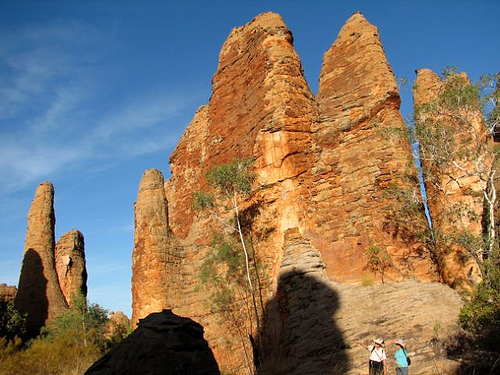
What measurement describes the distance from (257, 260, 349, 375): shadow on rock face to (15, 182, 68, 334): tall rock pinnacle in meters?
19.1

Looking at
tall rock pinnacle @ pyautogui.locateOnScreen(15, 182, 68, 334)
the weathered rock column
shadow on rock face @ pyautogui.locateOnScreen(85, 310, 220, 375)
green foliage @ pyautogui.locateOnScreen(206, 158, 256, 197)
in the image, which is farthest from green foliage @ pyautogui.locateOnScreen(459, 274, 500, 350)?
tall rock pinnacle @ pyautogui.locateOnScreen(15, 182, 68, 334)

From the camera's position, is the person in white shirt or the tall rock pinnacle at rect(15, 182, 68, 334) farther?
the tall rock pinnacle at rect(15, 182, 68, 334)

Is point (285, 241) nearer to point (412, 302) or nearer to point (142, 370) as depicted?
point (412, 302)

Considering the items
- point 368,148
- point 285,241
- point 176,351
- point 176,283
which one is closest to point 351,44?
point 368,148

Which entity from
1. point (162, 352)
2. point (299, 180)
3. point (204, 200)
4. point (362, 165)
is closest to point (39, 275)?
point (204, 200)

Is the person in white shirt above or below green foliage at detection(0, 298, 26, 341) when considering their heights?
below

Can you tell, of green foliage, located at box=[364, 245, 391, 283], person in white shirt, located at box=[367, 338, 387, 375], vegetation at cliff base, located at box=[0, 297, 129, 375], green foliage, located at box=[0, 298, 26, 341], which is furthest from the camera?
green foliage, located at box=[0, 298, 26, 341]

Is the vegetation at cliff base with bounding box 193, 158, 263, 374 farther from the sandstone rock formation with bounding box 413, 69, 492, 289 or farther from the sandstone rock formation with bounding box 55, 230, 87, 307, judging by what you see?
the sandstone rock formation with bounding box 55, 230, 87, 307

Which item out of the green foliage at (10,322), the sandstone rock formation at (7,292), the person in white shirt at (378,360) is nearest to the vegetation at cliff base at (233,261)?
the person in white shirt at (378,360)

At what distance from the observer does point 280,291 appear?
52.6ft

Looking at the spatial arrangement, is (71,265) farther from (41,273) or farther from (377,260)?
(377,260)

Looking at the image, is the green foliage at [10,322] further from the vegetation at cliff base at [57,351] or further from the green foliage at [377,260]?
the green foliage at [377,260]

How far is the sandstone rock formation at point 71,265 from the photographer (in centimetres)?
3441

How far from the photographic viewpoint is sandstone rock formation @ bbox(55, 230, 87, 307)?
34.4 metres
